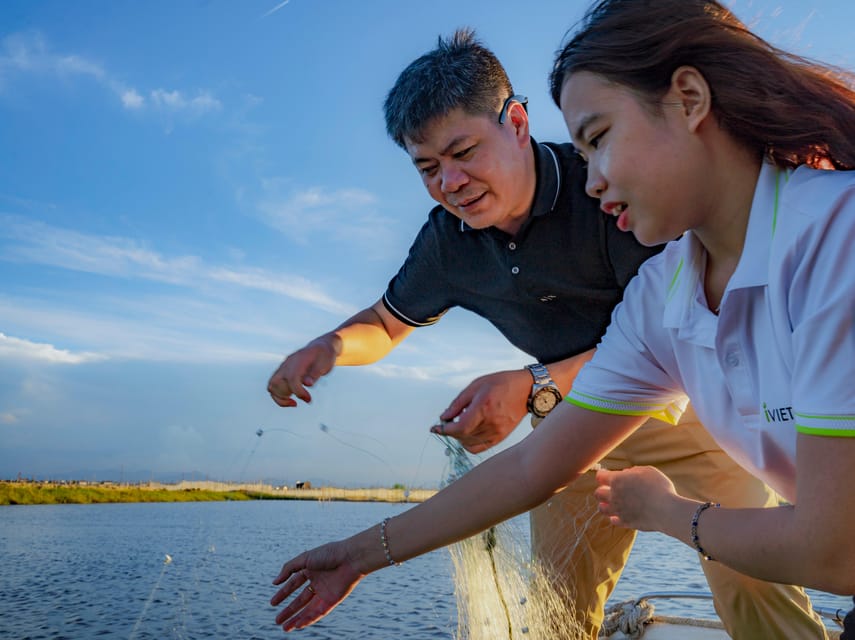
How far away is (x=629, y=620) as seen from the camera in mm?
4301

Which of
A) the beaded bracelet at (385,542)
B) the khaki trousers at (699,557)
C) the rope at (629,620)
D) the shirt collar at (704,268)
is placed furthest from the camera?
the rope at (629,620)

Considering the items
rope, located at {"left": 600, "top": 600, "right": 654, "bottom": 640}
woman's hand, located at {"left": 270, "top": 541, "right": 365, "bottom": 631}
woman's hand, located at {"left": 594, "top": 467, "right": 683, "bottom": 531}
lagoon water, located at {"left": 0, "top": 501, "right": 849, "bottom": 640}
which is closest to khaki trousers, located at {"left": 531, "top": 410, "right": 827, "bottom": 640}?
lagoon water, located at {"left": 0, "top": 501, "right": 849, "bottom": 640}

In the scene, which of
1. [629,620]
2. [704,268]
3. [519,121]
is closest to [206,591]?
[629,620]

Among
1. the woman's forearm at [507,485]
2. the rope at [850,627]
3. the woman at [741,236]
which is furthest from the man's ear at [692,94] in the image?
the rope at [850,627]

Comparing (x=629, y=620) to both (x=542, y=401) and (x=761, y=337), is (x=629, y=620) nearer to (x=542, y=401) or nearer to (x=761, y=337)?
(x=542, y=401)

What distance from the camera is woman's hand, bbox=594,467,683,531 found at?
66.9 inches

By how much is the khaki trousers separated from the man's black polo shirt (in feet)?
1.64

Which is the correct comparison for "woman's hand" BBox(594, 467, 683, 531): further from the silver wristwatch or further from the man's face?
the man's face

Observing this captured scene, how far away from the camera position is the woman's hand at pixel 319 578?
2.02 m

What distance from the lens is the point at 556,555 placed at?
10.6 ft

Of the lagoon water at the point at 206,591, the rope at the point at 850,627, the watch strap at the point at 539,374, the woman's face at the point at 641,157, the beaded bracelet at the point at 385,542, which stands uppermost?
the woman's face at the point at 641,157

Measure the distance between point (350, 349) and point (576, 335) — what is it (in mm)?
905

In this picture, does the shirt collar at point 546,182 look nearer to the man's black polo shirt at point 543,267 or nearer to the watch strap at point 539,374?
the man's black polo shirt at point 543,267

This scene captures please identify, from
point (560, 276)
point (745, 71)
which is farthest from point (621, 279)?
point (745, 71)
